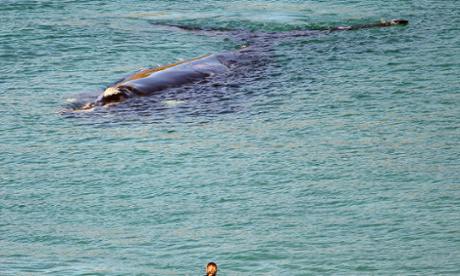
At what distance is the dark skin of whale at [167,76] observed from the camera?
21.9 metres

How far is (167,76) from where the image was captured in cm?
2298

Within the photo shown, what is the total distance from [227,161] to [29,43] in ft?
29.7

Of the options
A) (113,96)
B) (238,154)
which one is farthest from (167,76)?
(238,154)

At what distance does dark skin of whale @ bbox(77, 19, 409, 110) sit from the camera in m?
21.9

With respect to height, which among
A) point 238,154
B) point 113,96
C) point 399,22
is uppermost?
point 399,22

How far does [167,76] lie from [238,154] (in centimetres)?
435

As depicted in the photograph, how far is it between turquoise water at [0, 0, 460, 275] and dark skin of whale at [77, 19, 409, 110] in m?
0.46

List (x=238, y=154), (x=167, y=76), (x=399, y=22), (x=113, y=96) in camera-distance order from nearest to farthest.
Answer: (x=238, y=154), (x=113, y=96), (x=167, y=76), (x=399, y=22)

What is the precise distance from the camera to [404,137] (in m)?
19.8

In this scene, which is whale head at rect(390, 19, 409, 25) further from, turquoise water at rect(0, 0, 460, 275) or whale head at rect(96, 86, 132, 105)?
whale head at rect(96, 86, 132, 105)

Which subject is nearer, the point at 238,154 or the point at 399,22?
the point at 238,154

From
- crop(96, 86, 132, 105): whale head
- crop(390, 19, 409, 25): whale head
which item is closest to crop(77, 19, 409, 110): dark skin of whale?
crop(96, 86, 132, 105): whale head

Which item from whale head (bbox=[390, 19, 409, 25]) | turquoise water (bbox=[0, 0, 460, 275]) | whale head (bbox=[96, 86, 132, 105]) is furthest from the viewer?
whale head (bbox=[390, 19, 409, 25])

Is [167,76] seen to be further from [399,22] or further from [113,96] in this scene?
[399,22]
